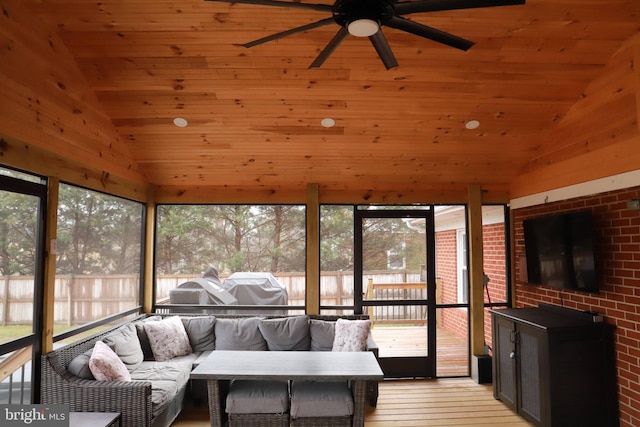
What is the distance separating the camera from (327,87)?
3.75 m

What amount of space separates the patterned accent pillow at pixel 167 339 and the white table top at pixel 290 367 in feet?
3.36

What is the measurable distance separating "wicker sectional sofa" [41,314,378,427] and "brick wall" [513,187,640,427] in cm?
217

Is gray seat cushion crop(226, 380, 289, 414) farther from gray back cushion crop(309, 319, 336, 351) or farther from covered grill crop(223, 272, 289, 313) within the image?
covered grill crop(223, 272, 289, 313)

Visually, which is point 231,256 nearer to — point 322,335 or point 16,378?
point 322,335

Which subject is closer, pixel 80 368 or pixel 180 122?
pixel 80 368

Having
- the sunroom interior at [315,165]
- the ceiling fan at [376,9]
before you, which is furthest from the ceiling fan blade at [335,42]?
the sunroom interior at [315,165]

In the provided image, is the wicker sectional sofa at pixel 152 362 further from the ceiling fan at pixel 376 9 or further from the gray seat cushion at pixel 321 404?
the ceiling fan at pixel 376 9

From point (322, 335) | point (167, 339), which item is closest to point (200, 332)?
point (167, 339)

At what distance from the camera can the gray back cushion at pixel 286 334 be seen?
475cm

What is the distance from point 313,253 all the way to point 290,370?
2198 millimetres

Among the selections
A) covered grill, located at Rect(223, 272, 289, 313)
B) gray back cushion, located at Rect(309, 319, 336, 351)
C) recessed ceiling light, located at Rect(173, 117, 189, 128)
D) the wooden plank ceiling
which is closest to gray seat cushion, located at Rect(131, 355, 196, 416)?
covered grill, located at Rect(223, 272, 289, 313)

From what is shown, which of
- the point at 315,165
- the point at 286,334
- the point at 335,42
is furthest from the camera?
the point at 315,165

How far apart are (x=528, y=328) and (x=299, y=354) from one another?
2.11 meters

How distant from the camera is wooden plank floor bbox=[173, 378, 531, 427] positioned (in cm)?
394
